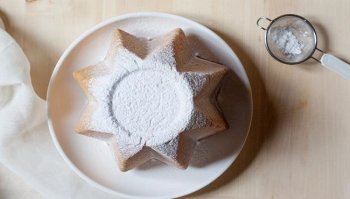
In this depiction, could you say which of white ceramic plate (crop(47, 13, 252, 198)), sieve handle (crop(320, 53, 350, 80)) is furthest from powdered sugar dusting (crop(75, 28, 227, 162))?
sieve handle (crop(320, 53, 350, 80))

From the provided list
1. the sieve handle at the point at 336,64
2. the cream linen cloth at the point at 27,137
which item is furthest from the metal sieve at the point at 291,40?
the cream linen cloth at the point at 27,137

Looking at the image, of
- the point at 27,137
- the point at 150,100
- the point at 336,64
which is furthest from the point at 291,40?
the point at 27,137

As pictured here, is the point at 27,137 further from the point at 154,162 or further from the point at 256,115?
the point at 256,115

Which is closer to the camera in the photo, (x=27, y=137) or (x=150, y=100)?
(x=150, y=100)

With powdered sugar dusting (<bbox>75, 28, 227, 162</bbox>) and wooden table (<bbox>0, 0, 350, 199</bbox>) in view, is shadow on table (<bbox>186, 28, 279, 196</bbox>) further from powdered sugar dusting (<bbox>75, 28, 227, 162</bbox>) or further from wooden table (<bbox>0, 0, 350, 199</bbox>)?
powdered sugar dusting (<bbox>75, 28, 227, 162</bbox>)

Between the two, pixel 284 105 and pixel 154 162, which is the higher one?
pixel 284 105

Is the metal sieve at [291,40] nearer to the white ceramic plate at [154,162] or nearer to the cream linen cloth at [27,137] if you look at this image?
the white ceramic plate at [154,162]

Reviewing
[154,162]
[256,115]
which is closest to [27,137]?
[154,162]
